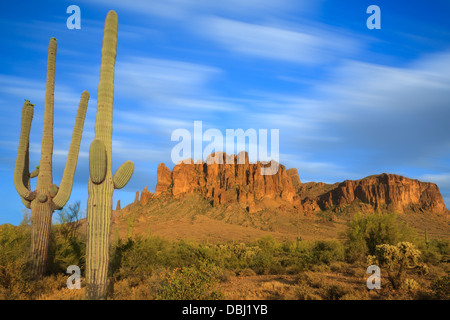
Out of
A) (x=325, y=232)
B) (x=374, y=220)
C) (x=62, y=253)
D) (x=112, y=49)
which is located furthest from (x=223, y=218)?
(x=112, y=49)

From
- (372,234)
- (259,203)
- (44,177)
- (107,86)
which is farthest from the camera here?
(259,203)

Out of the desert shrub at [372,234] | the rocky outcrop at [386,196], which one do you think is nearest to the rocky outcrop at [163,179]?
the rocky outcrop at [386,196]

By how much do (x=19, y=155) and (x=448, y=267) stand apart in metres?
24.7

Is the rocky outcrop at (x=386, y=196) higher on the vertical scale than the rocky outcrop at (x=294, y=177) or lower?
lower

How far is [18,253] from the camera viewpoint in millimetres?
11797

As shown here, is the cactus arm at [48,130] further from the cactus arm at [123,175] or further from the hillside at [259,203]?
the hillside at [259,203]

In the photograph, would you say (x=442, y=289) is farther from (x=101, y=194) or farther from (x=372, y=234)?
(x=101, y=194)

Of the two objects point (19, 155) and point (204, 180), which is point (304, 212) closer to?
point (204, 180)

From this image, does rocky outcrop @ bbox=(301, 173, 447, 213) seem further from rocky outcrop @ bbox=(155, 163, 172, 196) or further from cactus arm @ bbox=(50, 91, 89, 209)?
cactus arm @ bbox=(50, 91, 89, 209)

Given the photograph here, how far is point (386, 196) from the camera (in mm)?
101188

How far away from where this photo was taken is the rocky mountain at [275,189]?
94562 millimetres

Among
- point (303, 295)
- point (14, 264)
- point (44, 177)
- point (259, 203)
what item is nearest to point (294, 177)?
point (259, 203)

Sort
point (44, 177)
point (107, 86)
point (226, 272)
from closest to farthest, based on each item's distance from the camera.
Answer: point (107, 86) → point (44, 177) → point (226, 272)

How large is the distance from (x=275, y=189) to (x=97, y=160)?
93.9m
